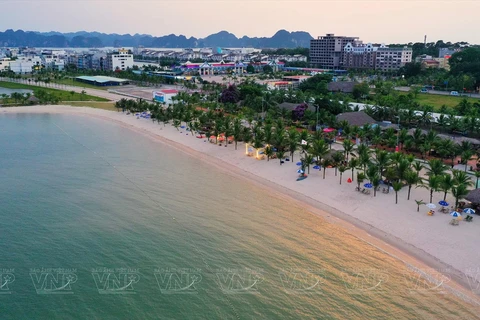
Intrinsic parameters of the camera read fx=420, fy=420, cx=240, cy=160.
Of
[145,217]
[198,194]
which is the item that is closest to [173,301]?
[145,217]

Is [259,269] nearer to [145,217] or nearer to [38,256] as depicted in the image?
[145,217]

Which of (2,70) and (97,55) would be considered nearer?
(2,70)

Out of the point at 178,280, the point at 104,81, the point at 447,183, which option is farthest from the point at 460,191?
the point at 104,81

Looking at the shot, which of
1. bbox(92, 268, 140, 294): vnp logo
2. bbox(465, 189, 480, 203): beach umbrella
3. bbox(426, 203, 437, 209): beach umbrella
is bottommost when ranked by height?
bbox(92, 268, 140, 294): vnp logo

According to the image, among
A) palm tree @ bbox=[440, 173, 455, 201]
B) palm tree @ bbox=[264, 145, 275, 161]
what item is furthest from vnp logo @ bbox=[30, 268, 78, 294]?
palm tree @ bbox=[440, 173, 455, 201]

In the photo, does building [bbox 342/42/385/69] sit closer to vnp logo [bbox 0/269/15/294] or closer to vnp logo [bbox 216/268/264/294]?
vnp logo [bbox 216/268/264/294]

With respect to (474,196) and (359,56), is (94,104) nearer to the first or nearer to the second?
(474,196)
